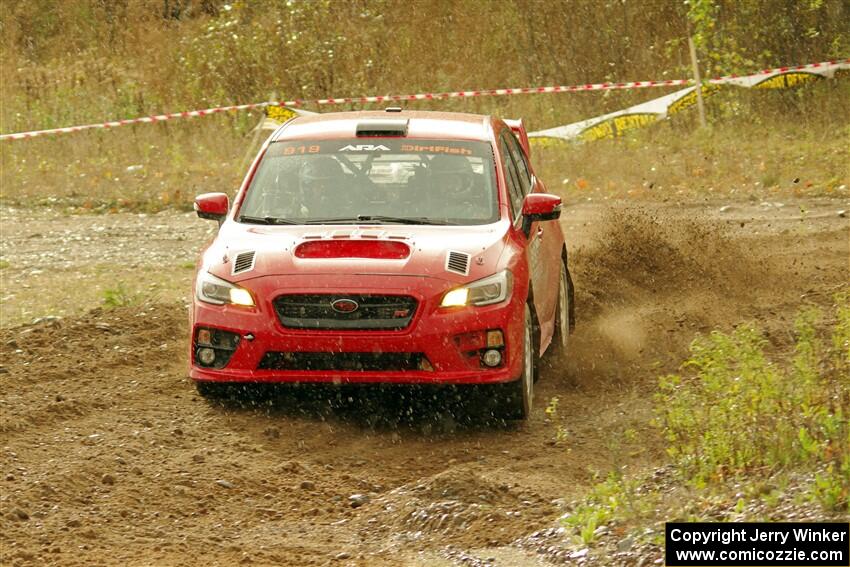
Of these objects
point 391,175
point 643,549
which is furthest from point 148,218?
point 643,549

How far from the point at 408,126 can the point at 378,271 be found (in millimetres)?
1843

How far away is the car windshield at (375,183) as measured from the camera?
9055mm

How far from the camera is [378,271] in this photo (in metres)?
8.16

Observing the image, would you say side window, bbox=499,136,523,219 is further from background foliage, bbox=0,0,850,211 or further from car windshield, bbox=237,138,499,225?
background foliage, bbox=0,0,850,211

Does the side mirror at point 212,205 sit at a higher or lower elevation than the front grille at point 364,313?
higher

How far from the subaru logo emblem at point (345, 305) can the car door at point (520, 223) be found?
120cm

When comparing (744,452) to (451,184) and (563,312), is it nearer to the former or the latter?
(451,184)

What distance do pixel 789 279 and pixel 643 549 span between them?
25.5ft

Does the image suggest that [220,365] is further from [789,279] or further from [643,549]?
[789,279]

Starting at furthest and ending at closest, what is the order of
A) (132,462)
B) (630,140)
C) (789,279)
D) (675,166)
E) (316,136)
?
(630,140), (675,166), (789,279), (316,136), (132,462)

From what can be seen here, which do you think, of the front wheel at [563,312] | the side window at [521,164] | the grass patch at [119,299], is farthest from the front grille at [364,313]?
the grass patch at [119,299]

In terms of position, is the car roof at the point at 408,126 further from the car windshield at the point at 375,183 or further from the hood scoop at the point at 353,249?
the hood scoop at the point at 353,249

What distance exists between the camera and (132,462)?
7.56 meters

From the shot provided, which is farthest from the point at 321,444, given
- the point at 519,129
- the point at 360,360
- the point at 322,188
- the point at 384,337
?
the point at 519,129
